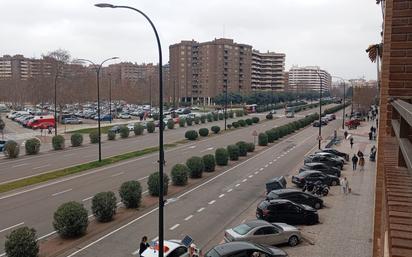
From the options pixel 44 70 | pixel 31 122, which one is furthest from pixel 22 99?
pixel 31 122

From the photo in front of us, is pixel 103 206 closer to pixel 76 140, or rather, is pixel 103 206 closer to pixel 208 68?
pixel 76 140

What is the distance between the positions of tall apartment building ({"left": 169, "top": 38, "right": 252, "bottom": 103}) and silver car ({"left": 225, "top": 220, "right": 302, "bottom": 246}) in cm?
12650

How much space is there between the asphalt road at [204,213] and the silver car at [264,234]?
1.25 meters

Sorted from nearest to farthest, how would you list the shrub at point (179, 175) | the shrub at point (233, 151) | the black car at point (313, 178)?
the shrub at point (179, 175) < the black car at point (313, 178) < the shrub at point (233, 151)

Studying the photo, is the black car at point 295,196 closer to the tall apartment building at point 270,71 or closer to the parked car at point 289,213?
the parked car at point 289,213

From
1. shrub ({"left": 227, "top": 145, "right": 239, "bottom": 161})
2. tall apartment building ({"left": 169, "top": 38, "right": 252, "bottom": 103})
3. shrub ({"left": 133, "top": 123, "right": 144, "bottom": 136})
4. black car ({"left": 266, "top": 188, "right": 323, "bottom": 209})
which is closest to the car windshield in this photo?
black car ({"left": 266, "top": 188, "right": 323, "bottom": 209})

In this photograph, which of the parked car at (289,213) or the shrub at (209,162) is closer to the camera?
the parked car at (289,213)

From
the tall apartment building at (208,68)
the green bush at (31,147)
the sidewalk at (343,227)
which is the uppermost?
the tall apartment building at (208,68)

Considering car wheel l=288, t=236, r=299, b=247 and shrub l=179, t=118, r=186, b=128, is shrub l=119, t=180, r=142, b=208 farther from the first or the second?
shrub l=179, t=118, r=186, b=128

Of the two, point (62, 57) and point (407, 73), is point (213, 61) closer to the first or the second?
point (62, 57)

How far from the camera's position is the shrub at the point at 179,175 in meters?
25.0

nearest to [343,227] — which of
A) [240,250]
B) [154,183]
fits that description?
[240,250]

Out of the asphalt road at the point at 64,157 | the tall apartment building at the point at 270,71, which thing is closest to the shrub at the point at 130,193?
the asphalt road at the point at 64,157

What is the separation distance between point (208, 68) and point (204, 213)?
12681cm
